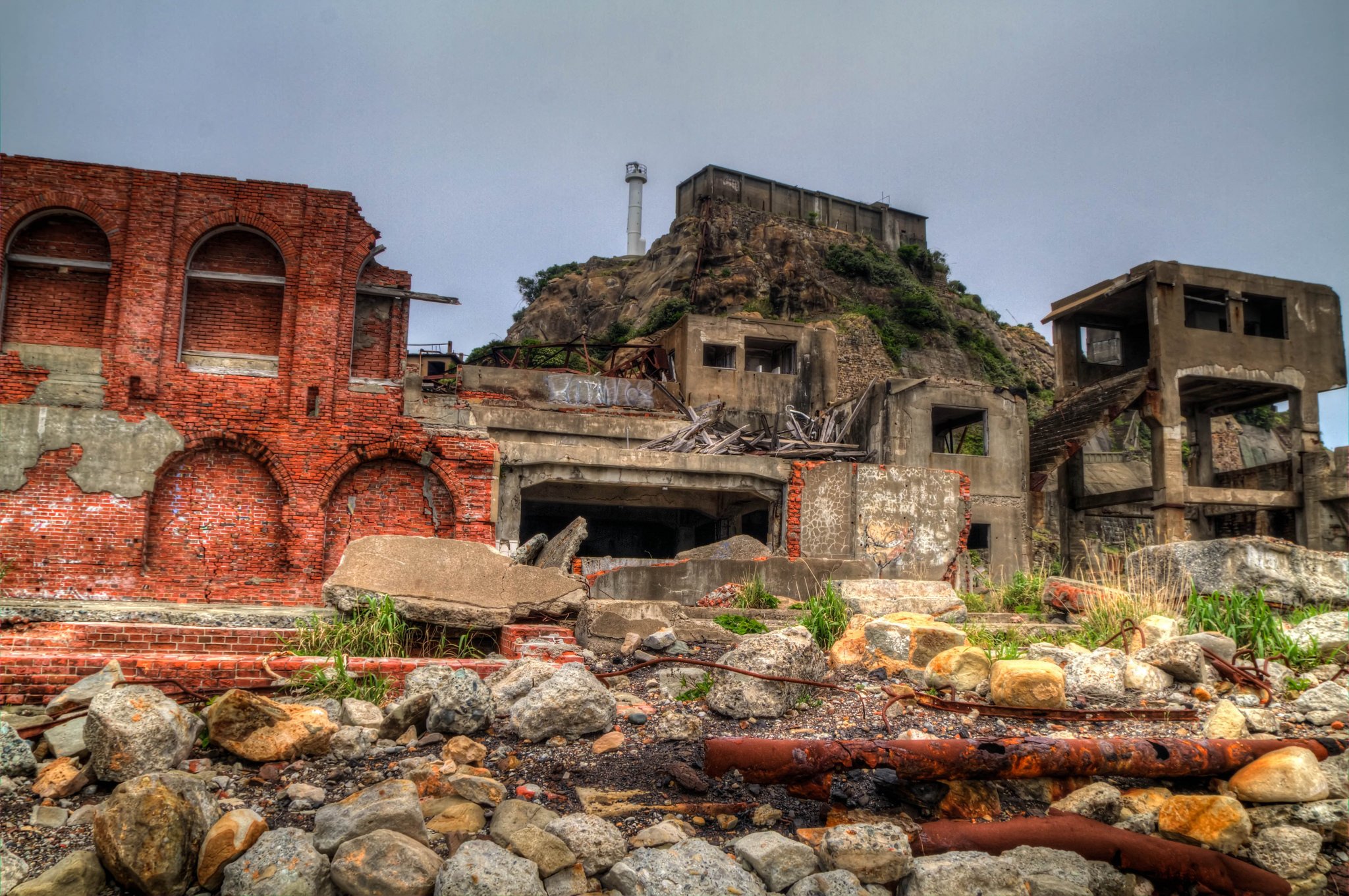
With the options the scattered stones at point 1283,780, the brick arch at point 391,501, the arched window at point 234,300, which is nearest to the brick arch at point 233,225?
the arched window at point 234,300

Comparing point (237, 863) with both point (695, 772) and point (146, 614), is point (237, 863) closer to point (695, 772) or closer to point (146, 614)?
point (695, 772)

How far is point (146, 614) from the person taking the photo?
357 inches

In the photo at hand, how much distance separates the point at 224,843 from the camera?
4402 mm

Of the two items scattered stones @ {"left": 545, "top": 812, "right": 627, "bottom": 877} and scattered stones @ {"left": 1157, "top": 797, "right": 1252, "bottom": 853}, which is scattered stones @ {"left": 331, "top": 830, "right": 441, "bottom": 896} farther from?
scattered stones @ {"left": 1157, "top": 797, "right": 1252, "bottom": 853}

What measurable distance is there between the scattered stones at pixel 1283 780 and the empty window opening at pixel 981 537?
59.1ft

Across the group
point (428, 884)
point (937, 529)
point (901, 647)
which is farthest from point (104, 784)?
point (937, 529)

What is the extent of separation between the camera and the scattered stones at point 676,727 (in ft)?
19.6

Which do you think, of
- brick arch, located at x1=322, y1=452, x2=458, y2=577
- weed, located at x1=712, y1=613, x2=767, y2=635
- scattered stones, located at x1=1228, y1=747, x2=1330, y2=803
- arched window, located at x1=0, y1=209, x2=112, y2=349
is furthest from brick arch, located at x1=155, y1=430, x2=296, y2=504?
scattered stones, located at x1=1228, y1=747, x2=1330, y2=803

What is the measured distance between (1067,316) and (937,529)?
11.3m

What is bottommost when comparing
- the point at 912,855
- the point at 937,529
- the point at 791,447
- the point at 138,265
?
the point at 912,855

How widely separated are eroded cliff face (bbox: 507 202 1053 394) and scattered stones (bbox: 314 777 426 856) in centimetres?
3369

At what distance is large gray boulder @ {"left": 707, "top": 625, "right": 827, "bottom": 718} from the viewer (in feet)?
21.0

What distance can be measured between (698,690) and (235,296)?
550 inches

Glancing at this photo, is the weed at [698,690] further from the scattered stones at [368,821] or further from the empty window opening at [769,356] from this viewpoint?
the empty window opening at [769,356]
